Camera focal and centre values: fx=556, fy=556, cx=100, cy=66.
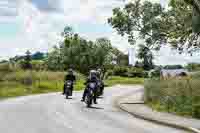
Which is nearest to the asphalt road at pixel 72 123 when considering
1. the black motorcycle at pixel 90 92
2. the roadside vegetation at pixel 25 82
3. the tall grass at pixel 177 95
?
the tall grass at pixel 177 95

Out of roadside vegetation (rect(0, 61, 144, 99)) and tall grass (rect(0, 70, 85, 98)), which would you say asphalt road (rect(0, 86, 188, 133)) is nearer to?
roadside vegetation (rect(0, 61, 144, 99))

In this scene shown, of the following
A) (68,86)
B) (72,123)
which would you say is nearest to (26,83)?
(68,86)

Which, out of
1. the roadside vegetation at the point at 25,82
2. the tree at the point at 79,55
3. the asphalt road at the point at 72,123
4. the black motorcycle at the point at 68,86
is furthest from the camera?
the tree at the point at 79,55

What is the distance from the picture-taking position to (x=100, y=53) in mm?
137375

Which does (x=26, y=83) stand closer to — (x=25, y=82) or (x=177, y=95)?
(x=25, y=82)

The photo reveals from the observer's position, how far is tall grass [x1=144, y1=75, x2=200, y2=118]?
23.2 metres

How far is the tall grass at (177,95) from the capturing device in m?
23.2

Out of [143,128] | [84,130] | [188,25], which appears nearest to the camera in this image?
[84,130]

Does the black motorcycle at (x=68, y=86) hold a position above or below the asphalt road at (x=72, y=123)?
above

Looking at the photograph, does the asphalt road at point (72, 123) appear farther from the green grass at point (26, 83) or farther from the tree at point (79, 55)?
the tree at point (79, 55)

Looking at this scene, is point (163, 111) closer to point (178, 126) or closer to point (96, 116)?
point (96, 116)

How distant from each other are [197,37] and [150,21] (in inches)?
149

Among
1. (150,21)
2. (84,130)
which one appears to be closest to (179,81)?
(150,21)

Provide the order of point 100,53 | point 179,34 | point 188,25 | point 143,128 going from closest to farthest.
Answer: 1. point 143,128
2. point 188,25
3. point 179,34
4. point 100,53
